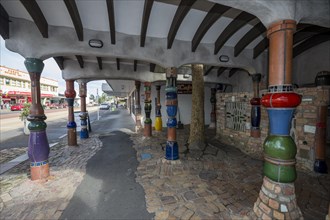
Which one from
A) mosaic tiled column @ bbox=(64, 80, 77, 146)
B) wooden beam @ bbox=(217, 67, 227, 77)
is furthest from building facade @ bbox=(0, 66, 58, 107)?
wooden beam @ bbox=(217, 67, 227, 77)

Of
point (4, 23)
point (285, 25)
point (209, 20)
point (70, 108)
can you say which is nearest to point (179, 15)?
point (209, 20)

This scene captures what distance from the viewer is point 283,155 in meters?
2.20

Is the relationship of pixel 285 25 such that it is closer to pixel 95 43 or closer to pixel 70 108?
pixel 95 43

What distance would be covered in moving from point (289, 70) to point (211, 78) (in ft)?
24.4

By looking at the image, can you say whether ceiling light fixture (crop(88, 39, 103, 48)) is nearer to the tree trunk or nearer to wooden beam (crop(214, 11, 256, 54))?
wooden beam (crop(214, 11, 256, 54))

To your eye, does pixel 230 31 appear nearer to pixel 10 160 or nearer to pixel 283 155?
pixel 283 155

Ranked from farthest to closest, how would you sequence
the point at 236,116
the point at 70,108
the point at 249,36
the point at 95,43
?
the point at 70,108, the point at 236,116, the point at 249,36, the point at 95,43

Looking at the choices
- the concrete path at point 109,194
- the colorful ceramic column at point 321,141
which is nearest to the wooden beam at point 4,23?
the concrete path at point 109,194

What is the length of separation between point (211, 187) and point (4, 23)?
228 inches

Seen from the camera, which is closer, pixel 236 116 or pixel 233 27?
pixel 233 27

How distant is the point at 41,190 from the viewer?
3580mm

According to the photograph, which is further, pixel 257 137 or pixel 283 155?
pixel 257 137

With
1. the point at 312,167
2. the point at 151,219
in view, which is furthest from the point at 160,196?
the point at 312,167

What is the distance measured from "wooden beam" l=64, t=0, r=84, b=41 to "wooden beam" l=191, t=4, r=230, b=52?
9.62ft
